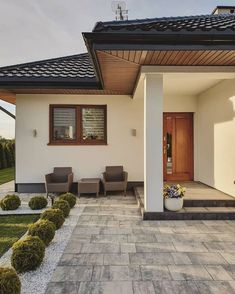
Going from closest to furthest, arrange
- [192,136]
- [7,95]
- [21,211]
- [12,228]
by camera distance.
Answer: [12,228] → [21,211] → [7,95] → [192,136]

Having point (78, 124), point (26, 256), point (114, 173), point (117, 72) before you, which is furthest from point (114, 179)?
point (26, 256)

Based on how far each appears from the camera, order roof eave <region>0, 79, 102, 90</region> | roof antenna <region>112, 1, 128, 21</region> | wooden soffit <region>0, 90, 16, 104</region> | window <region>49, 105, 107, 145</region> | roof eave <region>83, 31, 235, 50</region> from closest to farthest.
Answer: roof eave <region>83, 31, 235, 50</region> < roof eave <region>0, 79, 102, 90</region> < wooden soffit <region>0, 90, 16, 104</region> < window <region>49, 105, 107, 145</region> < roof antenna <region>112, 1, 128, 21</region>

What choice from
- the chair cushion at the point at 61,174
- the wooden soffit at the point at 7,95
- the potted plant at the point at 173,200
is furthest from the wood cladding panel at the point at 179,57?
the wooden soffit at the point at 7,95

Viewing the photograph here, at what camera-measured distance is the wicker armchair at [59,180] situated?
314 inches

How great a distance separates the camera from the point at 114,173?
28.8 feet

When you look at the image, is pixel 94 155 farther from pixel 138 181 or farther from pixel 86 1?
pixel 86 1

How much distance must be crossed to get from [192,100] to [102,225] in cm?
588

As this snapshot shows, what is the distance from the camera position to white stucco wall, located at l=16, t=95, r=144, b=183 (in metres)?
8.90

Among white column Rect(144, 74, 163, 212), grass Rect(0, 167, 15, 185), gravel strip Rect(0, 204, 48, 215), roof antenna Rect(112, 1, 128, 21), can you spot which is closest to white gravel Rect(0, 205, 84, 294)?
gravel strip Rect(0, 204, 48, 215)

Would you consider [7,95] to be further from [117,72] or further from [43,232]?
[43,232]

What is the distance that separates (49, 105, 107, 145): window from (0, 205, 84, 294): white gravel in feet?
13.6

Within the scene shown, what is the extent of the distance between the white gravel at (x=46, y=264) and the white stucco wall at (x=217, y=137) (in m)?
4.13

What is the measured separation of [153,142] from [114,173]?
10.7 ft

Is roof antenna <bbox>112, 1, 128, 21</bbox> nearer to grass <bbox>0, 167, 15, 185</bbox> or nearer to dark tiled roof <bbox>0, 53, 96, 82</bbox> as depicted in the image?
dark tiled roof <bbox>0, 53, 96, 82</bbox>
